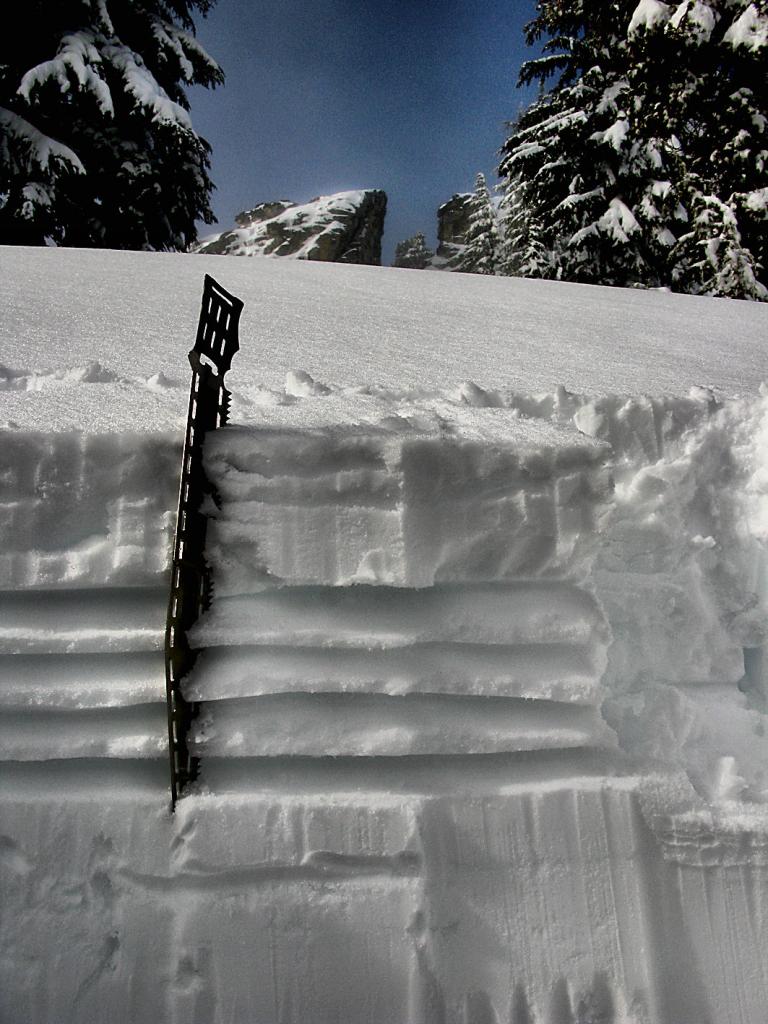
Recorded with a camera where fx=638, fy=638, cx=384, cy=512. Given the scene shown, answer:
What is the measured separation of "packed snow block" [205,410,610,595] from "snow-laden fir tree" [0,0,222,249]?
7498 millimetres

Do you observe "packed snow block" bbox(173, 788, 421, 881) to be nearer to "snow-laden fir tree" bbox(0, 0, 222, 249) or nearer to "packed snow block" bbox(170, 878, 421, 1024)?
"packed snow block" bbox(170, 878, 421, 1024)

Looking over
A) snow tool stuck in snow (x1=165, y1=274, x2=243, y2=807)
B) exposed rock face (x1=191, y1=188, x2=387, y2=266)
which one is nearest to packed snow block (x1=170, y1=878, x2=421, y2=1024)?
snow tool stuck in snow (x1=165, y1=274, x2=243, y2=807)

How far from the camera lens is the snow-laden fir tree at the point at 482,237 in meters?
→ 19.9

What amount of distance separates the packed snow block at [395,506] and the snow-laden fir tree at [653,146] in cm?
837

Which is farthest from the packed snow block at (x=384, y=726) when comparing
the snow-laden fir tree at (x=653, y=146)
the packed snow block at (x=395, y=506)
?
the snow-laden fir tree at (x=653, y=146)

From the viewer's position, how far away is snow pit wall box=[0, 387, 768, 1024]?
1.05 meters

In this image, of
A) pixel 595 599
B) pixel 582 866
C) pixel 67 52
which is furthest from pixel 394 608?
pixel 67 52

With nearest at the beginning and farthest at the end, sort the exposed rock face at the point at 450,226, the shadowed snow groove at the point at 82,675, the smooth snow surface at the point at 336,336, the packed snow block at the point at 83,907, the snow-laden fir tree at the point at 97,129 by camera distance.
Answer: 1. the packed snow block at the point at 83,907
2. the shadowed snow groove at the point at 82,675
3. the smooth snow surface at the point at 336,336
4. the snow-laden fir tree at the point at 97,129
5. the exposed rock face at the point at 450,226

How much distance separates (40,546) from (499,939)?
1.08 meters

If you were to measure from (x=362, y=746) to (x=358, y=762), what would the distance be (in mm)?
43

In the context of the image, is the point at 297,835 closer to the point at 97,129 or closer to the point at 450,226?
the point at 97,129

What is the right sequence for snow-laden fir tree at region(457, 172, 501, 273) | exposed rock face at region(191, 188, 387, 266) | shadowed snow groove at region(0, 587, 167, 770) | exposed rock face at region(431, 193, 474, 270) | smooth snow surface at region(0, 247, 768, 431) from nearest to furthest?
shadowed snow groove at region(0, 587, 167, 770)
smooth snow surface at region(0, 247, 768, 431)
snow-laden fir tree at region(457, 172, 501, 273)
exposed rock face at region(191, 188, 387, 266)
exposed rock face at region(431, 193, 474, 270)

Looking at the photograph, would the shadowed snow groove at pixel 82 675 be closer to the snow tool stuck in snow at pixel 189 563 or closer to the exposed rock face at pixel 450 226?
the snow tool stuck in snow at pixel 189 563

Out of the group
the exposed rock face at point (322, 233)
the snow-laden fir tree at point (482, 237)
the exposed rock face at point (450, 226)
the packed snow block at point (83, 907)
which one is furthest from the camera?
the exposed rock face at point (450, 226)
